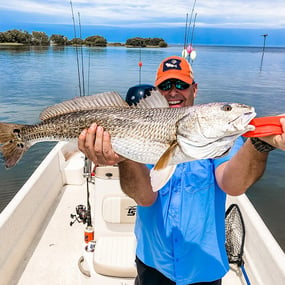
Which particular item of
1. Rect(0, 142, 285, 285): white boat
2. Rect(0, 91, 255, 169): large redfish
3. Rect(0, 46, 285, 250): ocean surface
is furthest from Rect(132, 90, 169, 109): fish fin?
Rect(0, 46, 285, 250): ocean surface

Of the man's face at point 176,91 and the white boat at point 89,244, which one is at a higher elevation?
the man's face at point 176,91

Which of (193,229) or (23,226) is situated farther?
(23,226)

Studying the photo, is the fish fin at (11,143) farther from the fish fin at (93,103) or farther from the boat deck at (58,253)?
the boat deck at (58,253)

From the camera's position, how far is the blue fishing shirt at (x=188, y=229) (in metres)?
2.26

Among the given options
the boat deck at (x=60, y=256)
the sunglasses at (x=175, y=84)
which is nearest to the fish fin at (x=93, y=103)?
the sunglasses at (x=175, y=84)

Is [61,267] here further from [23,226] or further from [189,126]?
A: [189,126]

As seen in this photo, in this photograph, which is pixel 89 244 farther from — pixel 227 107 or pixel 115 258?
pixel 227 107

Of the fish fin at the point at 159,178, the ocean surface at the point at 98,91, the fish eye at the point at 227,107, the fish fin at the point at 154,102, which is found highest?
the fish eye at the point at 227,107

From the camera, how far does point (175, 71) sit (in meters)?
2.85

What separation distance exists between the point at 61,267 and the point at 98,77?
25006 millimetres

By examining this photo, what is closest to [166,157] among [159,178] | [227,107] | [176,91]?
[159,178]

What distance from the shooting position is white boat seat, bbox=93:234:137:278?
3123 millimetres

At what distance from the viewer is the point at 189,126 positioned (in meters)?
1.93

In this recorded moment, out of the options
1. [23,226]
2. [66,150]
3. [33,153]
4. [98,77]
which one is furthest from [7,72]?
[23,226]
